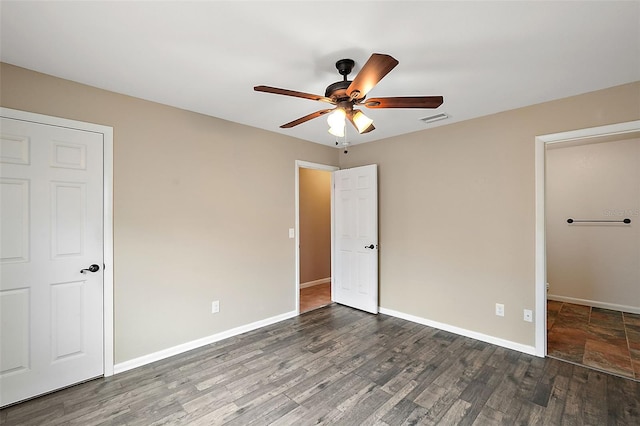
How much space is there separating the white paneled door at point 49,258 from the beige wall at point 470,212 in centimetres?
323

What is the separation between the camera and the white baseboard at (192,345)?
2591 millimetres

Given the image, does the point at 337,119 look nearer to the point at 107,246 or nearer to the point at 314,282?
the point at 107,246

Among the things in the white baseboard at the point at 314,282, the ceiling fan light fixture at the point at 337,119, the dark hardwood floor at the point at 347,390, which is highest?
the ceiling fan light fixture at the point at 337,119

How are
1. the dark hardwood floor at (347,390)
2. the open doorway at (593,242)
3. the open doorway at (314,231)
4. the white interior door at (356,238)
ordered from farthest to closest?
the open doorway at (314,231)
the white interior door at (356,238)
the open doorway at (593,242)
the dark hardwood floor at (347,390)

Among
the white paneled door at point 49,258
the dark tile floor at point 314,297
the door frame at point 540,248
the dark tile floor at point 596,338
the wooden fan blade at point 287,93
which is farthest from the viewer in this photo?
the dark tile floor at point 314,297

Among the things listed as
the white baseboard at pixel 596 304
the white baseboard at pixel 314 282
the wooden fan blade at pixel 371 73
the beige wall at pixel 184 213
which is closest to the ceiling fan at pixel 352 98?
the wooden fan blade at pixel 371 73

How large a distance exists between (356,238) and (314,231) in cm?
156

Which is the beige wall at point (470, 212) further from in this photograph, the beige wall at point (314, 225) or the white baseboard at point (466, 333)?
the beige wall at point (314, 225)

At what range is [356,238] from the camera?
4.23 metres

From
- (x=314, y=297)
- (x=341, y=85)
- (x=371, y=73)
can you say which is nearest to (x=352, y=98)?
(x=341, y=85)

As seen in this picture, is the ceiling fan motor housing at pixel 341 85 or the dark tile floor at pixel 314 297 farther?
the dark tile floor at pixel 314 297

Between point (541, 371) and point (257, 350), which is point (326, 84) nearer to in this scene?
point (257, 350)

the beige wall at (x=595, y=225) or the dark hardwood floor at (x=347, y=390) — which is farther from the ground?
the beige wall at (x=595, y=225)

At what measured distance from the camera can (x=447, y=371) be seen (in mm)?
2564
